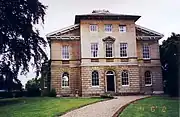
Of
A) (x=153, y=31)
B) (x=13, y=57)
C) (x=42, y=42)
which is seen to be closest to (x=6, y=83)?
(x=13, y=57)

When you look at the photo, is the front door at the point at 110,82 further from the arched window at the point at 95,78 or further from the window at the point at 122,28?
the window at the point at 122,28

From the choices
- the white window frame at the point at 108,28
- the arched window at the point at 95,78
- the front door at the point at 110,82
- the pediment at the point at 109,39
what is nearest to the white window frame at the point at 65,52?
the arched window at the point at 95,78

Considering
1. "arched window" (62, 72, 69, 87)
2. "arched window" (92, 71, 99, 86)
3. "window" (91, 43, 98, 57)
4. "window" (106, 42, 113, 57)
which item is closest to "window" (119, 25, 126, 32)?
"window" (106, 42, 113, 57)

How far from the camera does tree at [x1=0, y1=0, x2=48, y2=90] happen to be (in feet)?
83.0

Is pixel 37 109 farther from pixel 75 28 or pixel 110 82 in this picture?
pixel 75 28

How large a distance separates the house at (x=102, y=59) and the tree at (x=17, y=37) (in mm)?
9919

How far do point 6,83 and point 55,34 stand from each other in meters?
14.0

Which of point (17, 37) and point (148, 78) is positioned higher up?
point (17, 37)

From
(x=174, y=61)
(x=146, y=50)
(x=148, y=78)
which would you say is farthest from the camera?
(x=146, y=50)

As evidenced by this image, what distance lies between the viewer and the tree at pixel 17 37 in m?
25.3

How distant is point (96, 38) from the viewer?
1503 inches

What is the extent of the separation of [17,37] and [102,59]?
46.1ft

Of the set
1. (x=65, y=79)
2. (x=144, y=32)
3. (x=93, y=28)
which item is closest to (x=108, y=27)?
(x=93, y=28)

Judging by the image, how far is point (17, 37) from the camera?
26562 mm
